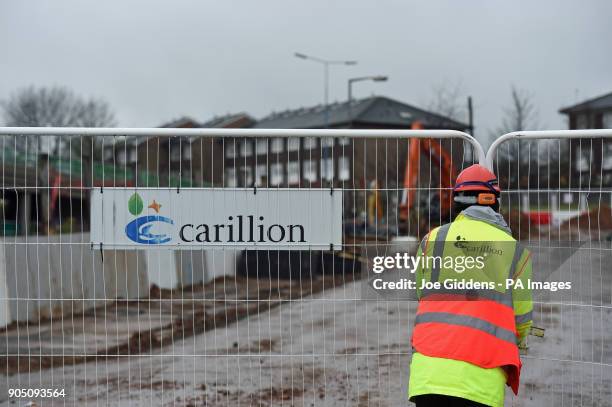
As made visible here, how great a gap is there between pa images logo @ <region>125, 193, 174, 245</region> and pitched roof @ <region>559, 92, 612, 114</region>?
48.1 m

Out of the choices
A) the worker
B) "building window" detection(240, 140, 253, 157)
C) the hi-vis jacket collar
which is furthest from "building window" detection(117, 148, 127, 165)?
the hi-vis jacket collar

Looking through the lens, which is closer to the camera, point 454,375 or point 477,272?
point 454,375

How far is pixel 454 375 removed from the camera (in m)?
3.01

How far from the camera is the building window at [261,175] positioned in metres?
4.73

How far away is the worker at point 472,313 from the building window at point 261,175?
158 centimetres

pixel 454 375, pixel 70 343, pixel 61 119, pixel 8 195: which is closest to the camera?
pixel 454 375

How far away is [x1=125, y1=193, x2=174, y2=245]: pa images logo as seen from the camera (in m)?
4.68

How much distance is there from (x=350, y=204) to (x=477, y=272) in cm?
158

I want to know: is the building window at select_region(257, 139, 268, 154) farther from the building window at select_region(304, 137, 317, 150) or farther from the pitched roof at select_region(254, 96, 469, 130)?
the pitched roof at select_region(254, 96, 469, 130)

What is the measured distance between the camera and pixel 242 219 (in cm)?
465

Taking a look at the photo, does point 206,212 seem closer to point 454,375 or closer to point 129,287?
point 129,287

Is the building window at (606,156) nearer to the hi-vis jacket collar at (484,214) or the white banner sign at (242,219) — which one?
the hi-vis jacket collar at (484,214)

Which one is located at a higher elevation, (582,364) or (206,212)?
(206,212)

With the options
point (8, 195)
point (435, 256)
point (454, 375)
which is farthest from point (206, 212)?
point (454, 375)
